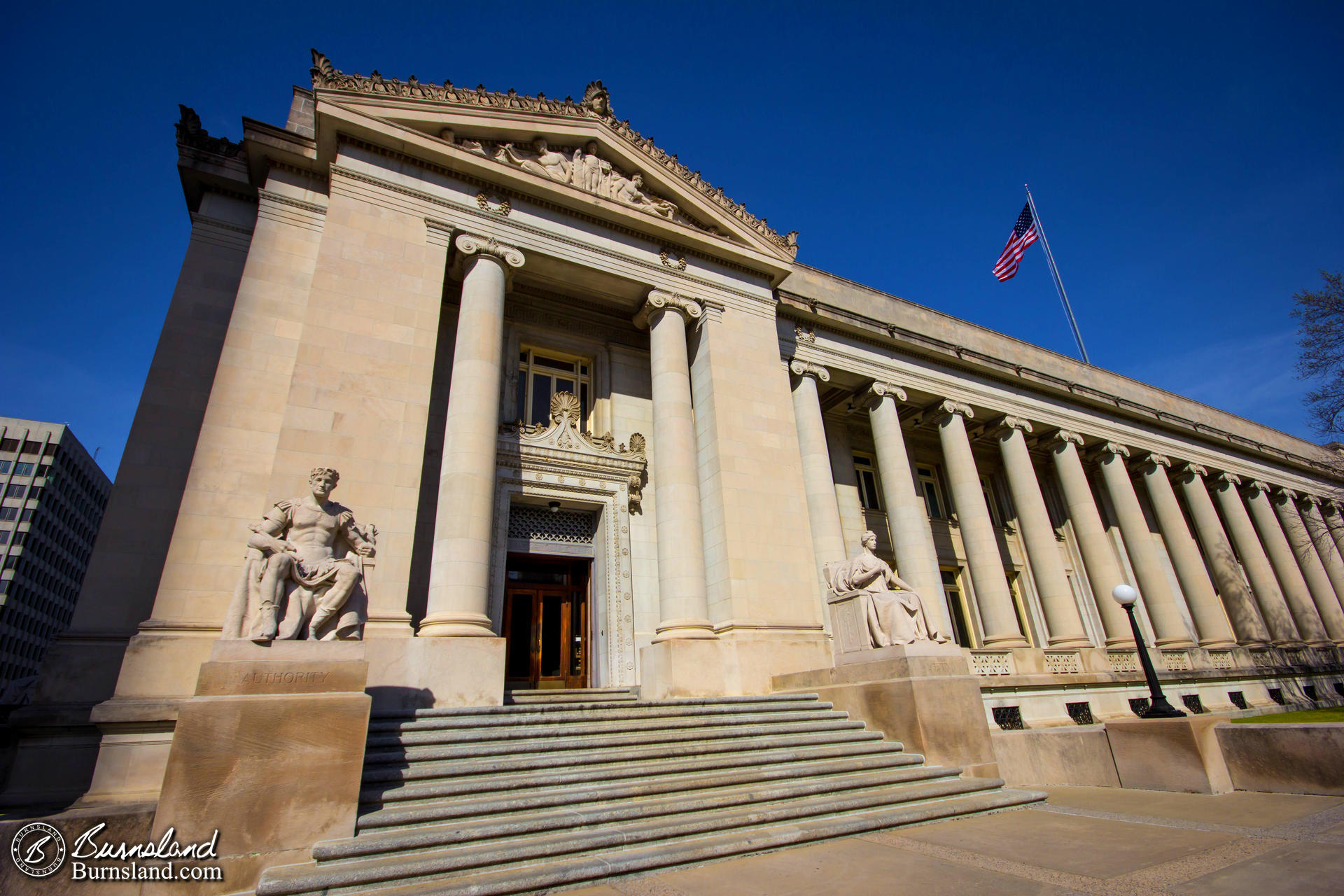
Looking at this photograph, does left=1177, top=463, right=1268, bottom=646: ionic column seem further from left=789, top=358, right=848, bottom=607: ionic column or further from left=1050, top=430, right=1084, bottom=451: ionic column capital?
left=789, top=358, right=848, bottom=607: ionic column

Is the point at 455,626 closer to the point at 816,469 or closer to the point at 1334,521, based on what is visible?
the point at 816,469

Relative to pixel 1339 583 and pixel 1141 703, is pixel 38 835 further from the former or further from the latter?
pixel 1339 583

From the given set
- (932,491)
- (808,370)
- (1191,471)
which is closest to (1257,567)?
(1191,471)

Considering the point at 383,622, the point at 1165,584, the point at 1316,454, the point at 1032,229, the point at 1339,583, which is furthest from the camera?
the point at 1316,454

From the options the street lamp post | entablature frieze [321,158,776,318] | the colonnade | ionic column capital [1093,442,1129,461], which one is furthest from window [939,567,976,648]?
entablature frieze [321,158,776,318]

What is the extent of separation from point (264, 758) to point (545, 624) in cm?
983

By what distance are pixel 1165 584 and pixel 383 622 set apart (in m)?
28.1

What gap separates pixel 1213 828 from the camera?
631 cm

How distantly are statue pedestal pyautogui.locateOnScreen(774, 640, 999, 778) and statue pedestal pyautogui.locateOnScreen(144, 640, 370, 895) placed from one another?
751 cm

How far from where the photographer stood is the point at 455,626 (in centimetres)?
1070

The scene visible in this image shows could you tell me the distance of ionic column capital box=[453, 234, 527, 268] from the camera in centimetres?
1398

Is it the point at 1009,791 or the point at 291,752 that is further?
the point at 1009,791

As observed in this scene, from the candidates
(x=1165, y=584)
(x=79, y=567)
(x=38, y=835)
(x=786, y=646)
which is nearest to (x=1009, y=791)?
(x=786, y=646)

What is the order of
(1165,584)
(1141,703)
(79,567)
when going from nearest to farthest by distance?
(1141,703) < (1165,584) < (79,567)
